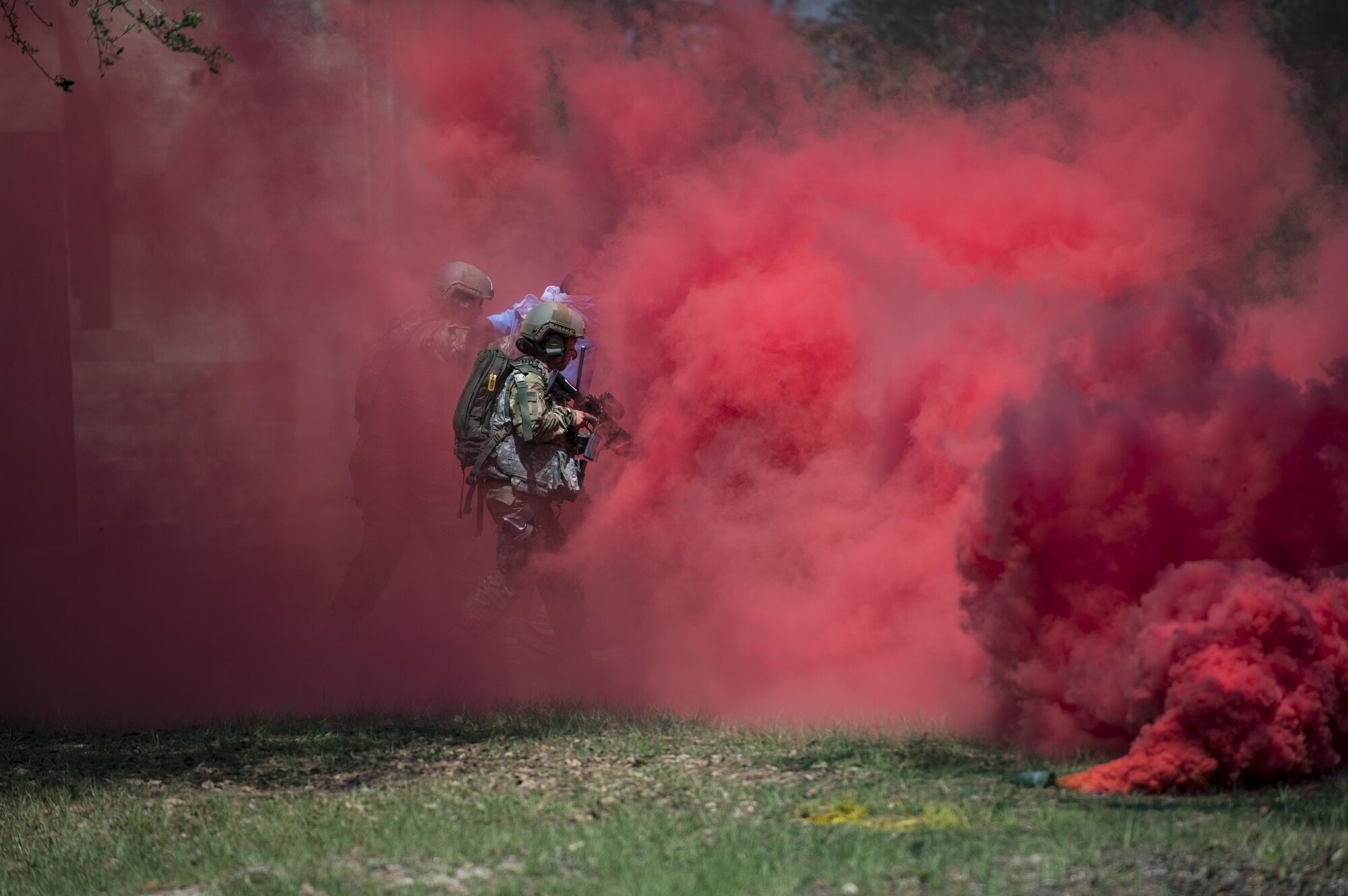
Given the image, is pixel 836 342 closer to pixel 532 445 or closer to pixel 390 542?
pixel 532 445

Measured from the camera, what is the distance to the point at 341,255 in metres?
13.3

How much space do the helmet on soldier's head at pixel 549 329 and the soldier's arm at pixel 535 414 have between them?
21cm

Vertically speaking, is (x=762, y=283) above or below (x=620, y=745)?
above

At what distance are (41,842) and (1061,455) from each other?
448cm

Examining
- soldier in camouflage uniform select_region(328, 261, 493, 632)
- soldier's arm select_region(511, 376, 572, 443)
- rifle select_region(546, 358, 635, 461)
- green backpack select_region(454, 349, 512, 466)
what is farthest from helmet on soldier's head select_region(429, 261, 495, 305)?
soldier's arm select_region(511, 376, 572, 443)

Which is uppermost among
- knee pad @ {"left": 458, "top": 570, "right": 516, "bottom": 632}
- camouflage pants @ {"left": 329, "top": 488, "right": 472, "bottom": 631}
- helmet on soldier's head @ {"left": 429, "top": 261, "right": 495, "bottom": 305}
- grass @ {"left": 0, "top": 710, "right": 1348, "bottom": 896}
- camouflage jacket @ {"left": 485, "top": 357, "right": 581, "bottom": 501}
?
helmet on soldier's head @ {"left": 429, "top": 261, "right": 495, "bottom": 305}

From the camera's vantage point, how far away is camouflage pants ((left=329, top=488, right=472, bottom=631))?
9852 mm

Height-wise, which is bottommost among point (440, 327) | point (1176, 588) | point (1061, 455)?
point (1176, 588)

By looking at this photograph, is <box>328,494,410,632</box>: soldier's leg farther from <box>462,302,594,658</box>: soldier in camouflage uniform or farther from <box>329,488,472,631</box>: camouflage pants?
<box>462,302,594,658</box>: soldier in camouflage uniform

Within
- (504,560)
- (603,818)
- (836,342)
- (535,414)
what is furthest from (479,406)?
(603,818)

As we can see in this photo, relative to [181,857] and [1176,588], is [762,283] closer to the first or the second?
[1176,588]

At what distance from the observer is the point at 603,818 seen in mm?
5902

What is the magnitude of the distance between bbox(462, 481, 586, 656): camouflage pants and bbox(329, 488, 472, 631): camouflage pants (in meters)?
0.97

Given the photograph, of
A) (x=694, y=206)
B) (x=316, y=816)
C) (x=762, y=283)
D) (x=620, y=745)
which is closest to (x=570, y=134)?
(x=694, y=206)
